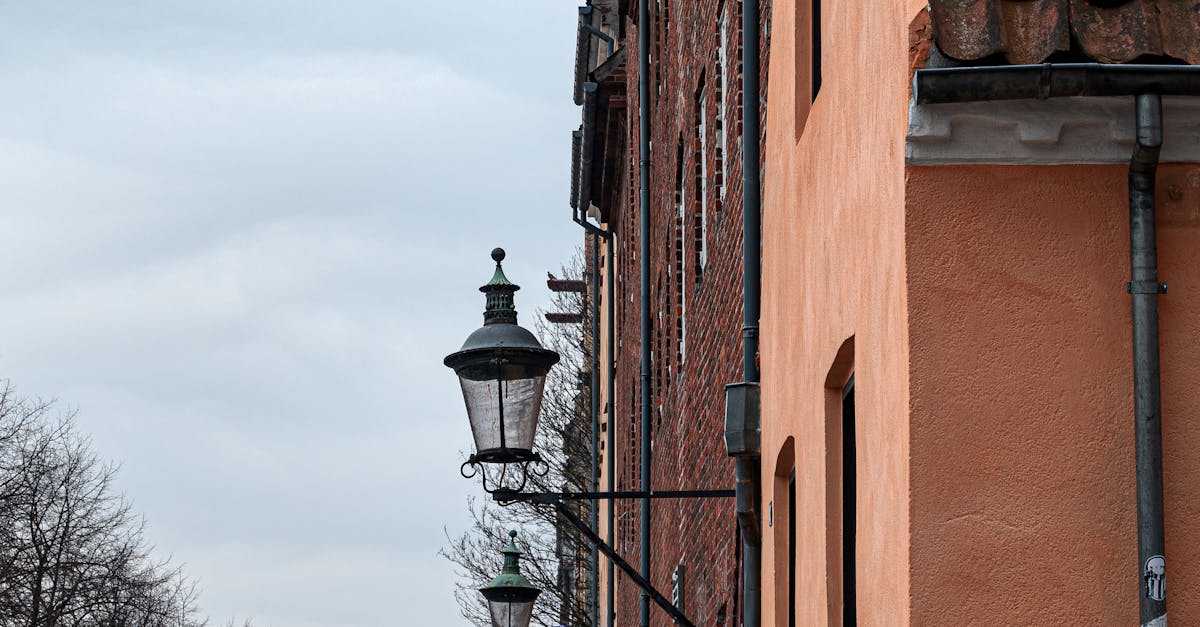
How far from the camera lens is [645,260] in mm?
18422

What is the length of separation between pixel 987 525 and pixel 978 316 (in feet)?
1.62

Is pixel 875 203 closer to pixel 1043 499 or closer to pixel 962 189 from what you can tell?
pixel 962 189

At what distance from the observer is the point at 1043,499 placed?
4.82m

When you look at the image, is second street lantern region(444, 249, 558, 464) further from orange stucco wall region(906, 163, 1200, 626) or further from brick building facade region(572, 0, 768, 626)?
orange stucco wall region(906, 163, 1200, 626)

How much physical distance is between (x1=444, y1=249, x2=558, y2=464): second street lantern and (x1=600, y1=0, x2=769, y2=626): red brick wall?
107 centimetres

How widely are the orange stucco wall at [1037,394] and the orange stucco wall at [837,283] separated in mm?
91

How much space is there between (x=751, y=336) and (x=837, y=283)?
3054 millimetres

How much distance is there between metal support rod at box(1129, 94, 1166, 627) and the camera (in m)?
4.71

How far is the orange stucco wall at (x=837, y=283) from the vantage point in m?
5.22

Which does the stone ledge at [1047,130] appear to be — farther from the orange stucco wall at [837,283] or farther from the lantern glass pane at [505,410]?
the lantern glass pane at [505,410]

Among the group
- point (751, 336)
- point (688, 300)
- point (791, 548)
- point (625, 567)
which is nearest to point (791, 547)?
point (791, 548)

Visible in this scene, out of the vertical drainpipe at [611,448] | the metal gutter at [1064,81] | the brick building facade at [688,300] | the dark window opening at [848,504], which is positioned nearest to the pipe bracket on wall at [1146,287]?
the metal gutter at [1064,81]

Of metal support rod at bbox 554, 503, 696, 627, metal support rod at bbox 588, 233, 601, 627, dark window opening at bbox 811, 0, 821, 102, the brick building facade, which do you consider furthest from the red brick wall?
metal support rod at bbox 588, 233, 601, 627

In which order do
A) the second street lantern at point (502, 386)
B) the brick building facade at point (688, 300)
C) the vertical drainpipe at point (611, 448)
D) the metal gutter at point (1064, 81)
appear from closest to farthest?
the metal gutter at point (1064, 81) → the second street lantern at point (502, 386) → the brick building facade at point (688, 300) → the vertical drainpipe at point (611, 448)
